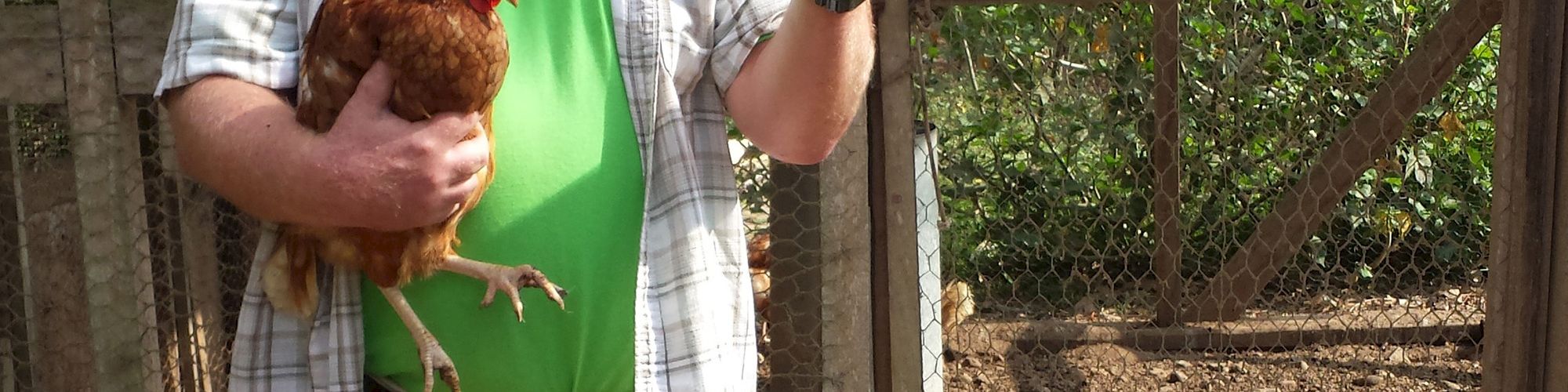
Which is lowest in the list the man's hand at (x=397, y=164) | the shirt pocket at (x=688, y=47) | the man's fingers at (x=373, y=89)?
the man's hand at (x=397, y=164)

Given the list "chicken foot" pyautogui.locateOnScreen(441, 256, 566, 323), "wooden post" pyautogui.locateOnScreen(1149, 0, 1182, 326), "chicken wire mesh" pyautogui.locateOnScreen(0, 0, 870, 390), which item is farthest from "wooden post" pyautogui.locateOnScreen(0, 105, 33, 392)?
"wooden post" pyautogui.locateOnScreen(1149, 0, 1182, 326)

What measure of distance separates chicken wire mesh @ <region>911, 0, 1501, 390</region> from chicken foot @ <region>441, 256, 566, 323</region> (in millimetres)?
1899

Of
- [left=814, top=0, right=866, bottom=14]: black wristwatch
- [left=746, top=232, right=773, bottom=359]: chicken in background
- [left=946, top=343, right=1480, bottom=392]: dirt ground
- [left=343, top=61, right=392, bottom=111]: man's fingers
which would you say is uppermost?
[left=814, top=0, right=866, bottom=14]: black wristwatch

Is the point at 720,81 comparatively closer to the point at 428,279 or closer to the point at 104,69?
the point at 428,279

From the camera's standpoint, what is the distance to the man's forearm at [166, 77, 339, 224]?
1188mm

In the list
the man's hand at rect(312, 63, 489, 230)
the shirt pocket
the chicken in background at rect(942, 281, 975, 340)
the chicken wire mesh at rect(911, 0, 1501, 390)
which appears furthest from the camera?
the chicken in background at rect(942, 281, 975, 340)

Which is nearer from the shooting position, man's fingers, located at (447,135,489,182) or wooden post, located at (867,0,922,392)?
man's fingers, located at (447,135,489,182)

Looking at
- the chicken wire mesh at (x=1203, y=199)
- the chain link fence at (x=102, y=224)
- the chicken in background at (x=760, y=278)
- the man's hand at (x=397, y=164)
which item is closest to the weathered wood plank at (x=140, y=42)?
the chain link fence at (x=102, y=224)

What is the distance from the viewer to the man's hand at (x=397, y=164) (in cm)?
118

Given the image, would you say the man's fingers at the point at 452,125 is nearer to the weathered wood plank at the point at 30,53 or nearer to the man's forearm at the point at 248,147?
the man's forearm at the point at 248,147

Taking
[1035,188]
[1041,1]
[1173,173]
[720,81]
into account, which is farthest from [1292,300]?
[720,81]

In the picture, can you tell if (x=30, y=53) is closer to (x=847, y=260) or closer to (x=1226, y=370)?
(x=847, y=260)

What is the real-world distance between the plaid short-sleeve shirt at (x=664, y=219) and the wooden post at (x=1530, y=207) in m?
1.81

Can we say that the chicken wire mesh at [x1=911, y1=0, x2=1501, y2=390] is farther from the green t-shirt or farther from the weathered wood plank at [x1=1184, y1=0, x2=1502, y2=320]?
the green t-shirt
